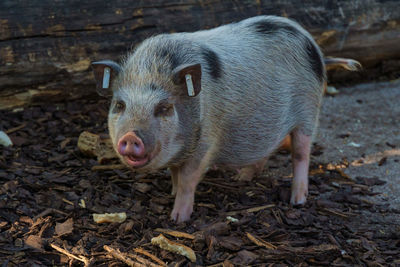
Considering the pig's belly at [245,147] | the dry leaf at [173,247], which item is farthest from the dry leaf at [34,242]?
the pig's belly at [245,147]

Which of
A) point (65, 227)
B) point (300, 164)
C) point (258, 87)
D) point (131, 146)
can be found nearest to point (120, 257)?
point (65, 227)

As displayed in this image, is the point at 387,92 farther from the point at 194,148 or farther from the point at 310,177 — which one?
the point at 194,148

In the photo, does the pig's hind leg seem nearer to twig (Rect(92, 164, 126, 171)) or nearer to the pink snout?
twig (Rect(92, 164, 126, 171))

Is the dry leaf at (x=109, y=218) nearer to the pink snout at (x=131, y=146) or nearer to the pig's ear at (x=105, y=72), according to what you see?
the pink snout at (x=131, y=146)

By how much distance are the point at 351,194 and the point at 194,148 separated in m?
1.57

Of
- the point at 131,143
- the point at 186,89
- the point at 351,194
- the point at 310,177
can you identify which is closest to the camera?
the point at 131,143

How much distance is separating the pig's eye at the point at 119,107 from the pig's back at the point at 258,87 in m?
0.57

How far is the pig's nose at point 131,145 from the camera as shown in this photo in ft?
11.4

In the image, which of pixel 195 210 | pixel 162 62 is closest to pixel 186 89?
pixel 162 62

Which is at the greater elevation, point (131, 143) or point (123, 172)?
point (131, 143)

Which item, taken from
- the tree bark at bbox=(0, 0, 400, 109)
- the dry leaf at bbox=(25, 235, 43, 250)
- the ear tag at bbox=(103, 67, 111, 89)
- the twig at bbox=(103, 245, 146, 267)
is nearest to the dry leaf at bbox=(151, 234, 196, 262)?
the twig at bbox=(103, 245, 146, 267)

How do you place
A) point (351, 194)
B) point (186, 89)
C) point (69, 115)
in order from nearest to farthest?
point (186, 89) → point (351, 194) → point (69, 115)

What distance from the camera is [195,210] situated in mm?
4320

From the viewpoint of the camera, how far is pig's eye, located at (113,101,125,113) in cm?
385
